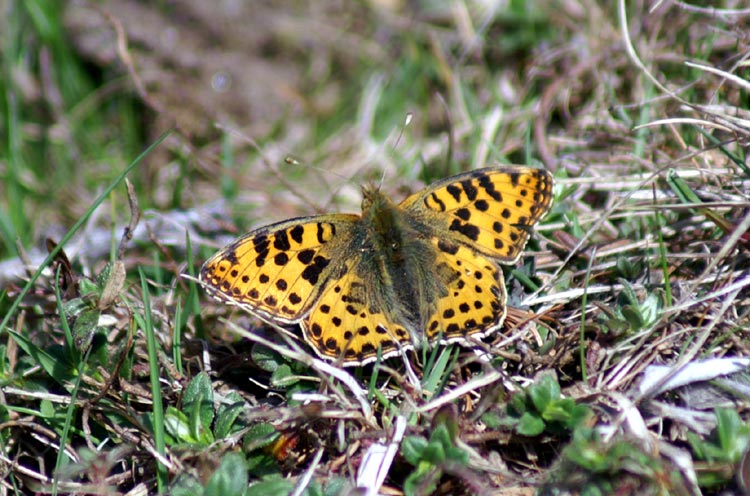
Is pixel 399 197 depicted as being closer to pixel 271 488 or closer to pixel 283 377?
pixel 283 377

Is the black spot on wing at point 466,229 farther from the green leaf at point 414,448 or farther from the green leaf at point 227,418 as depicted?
the green leaf at point 227,418

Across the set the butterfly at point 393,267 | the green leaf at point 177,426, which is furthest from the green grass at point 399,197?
the butterfly at point 393,267

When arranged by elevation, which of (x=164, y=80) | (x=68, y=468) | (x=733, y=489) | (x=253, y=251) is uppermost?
(x=164, y=80)

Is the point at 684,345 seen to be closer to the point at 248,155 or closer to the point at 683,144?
the point at 683,144

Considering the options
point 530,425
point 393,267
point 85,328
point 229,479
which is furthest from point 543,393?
point 85,328

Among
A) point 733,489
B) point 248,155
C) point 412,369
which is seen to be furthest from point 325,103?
point 733,489

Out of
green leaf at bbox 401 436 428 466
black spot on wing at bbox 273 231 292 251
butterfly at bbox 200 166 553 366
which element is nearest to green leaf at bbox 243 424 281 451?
butterfly at bbox 200 166 553 366

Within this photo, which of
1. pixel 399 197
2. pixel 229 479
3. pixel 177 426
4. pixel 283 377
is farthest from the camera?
pixel 399 197

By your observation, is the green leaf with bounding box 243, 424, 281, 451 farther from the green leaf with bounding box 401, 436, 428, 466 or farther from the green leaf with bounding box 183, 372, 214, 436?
the green leaf with bounding box 401, 436, 428, 466
